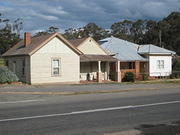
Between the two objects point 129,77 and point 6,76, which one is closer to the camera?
point 6,76

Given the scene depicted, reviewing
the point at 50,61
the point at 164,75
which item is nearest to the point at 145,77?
the point at 164,75

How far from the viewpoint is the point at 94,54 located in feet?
120

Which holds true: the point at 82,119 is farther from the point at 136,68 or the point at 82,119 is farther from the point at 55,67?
the point at 136,68

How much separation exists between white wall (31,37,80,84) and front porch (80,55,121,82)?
1.86 metres

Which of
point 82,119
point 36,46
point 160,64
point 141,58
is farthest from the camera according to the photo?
point 160,64

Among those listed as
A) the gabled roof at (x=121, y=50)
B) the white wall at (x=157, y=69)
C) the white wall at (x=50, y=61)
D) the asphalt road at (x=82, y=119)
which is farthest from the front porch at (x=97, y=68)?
the asphalt road at (x=82, y=119)

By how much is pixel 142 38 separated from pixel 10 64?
60289mm

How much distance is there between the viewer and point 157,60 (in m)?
42.3

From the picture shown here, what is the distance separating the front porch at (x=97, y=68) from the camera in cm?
3462

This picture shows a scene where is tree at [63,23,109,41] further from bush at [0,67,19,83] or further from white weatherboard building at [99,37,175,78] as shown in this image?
bush at [0,67,19,83]

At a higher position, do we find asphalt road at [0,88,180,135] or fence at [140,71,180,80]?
fence at [140,71,180,80]

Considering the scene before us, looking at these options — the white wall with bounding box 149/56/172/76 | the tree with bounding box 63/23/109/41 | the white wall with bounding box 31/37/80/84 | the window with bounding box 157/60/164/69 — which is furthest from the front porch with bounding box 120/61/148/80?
the tree with bounding box 63/23/109/41

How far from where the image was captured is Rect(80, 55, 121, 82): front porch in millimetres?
34625

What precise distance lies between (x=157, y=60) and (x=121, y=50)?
15.9 feet
